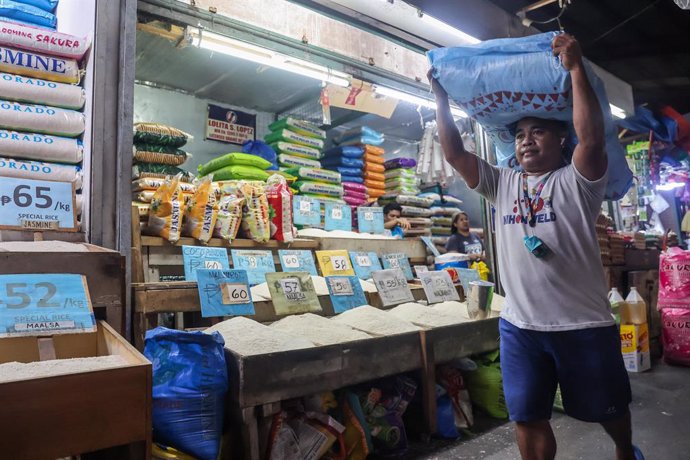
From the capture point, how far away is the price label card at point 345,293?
2688 mm

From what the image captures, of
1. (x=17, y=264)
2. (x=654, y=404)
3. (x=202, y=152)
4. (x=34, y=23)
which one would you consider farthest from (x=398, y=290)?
(x=202, y=152)

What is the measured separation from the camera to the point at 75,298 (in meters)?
1.59

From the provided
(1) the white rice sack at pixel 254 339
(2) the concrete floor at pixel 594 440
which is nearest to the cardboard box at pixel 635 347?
(2) the concrete floor at pixel 594 440

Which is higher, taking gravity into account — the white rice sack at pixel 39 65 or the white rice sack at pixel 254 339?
the white rice sack at pixel 39 65

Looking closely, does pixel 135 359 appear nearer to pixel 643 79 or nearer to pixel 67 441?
pixel 67 441

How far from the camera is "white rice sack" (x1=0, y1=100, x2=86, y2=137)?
2.03 m

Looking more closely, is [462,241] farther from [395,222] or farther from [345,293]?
[345,293]

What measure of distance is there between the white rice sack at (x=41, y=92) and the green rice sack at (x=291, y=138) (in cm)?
267

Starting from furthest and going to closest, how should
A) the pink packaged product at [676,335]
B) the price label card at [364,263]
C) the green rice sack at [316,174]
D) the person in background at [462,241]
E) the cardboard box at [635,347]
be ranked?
1. the person in background at [462,241]
2. the green rice sack at [316,174]
3. the pink packaged product at [676,335]
4. the cardboard box at [635,347]
5. the price label card at [364,263]

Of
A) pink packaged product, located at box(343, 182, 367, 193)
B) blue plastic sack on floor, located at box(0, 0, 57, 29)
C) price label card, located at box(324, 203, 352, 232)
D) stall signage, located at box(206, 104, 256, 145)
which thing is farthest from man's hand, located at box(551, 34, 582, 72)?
stall signage, located at box(206, 104, 256, 145)

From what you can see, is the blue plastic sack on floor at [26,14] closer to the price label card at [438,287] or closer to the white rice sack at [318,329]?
the white rice sack at [318,329]

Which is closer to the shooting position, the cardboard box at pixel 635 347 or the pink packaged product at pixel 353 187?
the cardboard box at pixel 635 347

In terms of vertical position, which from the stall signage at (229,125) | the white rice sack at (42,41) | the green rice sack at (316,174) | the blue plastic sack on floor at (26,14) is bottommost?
the green rice sack at (316,174)

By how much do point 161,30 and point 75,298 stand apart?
173 cm
